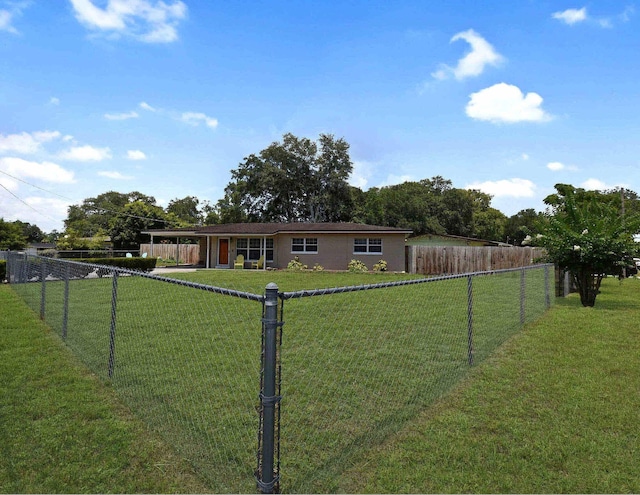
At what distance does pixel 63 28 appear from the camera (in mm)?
11242

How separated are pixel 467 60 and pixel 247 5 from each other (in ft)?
30.7

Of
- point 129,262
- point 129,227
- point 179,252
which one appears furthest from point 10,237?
point 129,262

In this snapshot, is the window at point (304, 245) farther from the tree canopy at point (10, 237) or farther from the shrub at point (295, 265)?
the tree canopy at point (10, 237)

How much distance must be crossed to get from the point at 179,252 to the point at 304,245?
14578 millimetres

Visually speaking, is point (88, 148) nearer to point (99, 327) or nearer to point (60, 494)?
point (99, 327)

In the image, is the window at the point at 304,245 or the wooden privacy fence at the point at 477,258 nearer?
the wooden privacy fence at the point at 477,258

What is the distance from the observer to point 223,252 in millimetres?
25172

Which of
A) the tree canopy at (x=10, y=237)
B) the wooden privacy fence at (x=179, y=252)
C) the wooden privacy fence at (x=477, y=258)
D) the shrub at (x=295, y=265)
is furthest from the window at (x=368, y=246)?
the tree canopy at (x=10, y=237)

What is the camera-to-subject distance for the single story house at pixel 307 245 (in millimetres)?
22234

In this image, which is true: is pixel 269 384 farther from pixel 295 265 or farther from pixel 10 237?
pixel 10 237

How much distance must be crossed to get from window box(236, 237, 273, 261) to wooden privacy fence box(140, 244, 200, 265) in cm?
785

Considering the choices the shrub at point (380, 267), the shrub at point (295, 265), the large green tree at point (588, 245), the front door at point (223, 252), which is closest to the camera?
the large green tree at point (588, 245)

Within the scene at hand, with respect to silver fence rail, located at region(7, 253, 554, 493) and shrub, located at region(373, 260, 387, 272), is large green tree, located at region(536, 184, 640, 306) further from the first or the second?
shrub, located at region(373, 260, 387, 272)

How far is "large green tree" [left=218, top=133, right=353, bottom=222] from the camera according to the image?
4272cm
